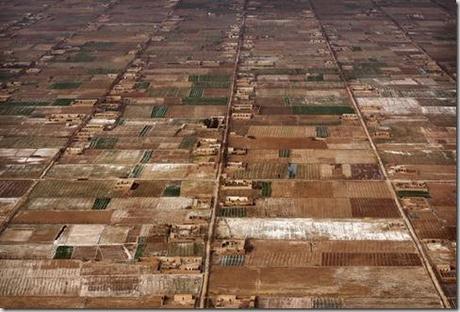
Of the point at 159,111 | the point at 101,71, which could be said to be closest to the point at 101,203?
the point at 159,111

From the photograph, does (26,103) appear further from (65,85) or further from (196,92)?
(196,92)

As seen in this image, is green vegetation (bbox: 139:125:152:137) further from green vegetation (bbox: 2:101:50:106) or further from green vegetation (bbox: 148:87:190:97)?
green vegetation (bbox: 2:101:50:106)

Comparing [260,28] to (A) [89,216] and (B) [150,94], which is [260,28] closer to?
(B) [150,94]

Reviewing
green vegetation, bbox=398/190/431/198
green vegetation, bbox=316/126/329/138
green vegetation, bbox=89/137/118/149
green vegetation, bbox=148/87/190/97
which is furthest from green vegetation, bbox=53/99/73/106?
green vegetation, bbox=398/190/431/198

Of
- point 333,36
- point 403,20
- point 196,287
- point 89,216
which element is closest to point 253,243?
point 196,287

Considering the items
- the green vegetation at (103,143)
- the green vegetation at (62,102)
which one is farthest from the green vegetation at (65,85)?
the green vegetation at (103,143)

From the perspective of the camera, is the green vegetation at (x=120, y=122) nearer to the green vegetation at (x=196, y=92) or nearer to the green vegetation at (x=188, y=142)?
the green vegetation at (x=188, y=142)
